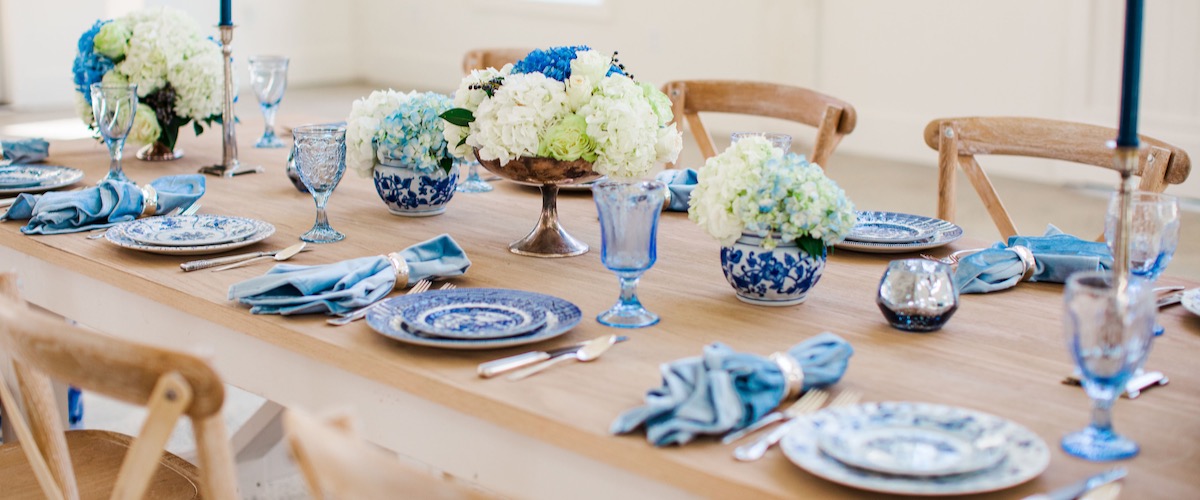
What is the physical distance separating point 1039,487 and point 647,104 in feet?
2.86

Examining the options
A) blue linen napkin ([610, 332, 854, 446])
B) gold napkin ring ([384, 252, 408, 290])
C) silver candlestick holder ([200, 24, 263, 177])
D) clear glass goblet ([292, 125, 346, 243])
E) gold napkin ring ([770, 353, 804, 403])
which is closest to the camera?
blue linen napkin ([610, 332, 854, 446])

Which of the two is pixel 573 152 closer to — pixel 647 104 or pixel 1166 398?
pixel 647 104

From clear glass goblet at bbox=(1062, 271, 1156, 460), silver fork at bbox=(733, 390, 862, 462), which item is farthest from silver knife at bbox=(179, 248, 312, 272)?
clear glass goblet at bbox=(1062, 271, 1156, 460)

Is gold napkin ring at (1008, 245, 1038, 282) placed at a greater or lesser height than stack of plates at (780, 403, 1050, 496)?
greater

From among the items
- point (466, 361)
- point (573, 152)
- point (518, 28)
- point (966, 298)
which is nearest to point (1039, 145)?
point (966, 298)

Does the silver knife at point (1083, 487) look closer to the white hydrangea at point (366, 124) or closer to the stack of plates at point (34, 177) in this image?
the white hydrangea at point (366, 124)

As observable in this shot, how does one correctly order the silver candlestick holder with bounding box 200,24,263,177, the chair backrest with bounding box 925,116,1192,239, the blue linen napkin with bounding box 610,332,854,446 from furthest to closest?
the silver candlestick holder with bounding box 200,24,263,177 < the chair backrest with bounding box 925,116,1192,239 < the blue linen napkin with bounding box 610,332,854,446

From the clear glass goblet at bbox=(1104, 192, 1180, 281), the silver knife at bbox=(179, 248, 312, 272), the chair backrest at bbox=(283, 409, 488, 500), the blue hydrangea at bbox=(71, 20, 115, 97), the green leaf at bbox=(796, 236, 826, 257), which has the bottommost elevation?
the silver knife at bbox=(179, 248, 312, 272)

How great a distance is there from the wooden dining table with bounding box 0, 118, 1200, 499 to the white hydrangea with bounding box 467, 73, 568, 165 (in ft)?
0.53

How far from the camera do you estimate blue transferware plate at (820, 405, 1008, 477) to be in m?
1.04

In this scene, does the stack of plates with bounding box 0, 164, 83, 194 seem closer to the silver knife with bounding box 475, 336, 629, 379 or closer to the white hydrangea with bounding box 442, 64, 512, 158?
the white hydrangea with bounding box 442, 64, 512, 158

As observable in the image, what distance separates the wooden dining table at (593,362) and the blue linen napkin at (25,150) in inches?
21.3

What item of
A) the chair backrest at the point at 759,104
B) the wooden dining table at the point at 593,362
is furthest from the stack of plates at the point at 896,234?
the chair backrest at the point at 759,104

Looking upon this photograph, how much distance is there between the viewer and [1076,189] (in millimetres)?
5379
